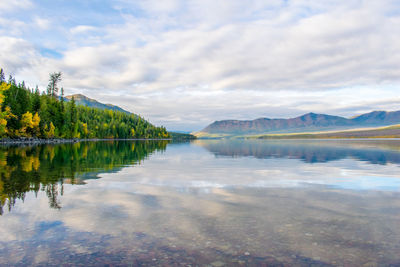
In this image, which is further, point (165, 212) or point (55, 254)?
point (165, 212)

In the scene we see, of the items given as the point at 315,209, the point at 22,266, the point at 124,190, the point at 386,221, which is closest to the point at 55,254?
the point at 22,266

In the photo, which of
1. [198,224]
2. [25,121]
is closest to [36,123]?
[25,121]

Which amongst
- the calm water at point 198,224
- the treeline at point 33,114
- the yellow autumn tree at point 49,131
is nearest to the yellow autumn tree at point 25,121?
the treeline at point 33,114

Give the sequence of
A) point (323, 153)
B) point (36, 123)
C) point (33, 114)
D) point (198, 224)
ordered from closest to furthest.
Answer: point (198, 224) < point (323, 153) < point (36, 123) < point (33, 114)

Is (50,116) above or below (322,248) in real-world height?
above

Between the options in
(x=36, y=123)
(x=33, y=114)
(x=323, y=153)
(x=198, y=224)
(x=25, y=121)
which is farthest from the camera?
(x=33, y=114)

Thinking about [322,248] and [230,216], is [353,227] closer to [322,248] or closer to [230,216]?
[322,248]

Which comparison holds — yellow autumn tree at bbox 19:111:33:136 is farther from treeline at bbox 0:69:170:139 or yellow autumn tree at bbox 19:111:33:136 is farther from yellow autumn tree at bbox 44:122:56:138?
yellow autumn tree at bbox 44:122:56:138

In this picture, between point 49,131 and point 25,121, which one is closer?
point 25,121

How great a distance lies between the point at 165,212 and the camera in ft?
41.8

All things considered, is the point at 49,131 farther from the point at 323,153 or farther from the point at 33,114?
the point at 323,153

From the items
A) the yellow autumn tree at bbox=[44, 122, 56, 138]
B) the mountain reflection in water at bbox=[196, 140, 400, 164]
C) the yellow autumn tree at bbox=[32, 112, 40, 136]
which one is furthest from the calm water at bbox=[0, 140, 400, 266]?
the yellow autumn tree at bbox=[44, 122, 56, 138]

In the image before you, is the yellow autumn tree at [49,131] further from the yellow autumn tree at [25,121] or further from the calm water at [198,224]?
the calm water at [198,224]

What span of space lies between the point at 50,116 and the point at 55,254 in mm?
141494
